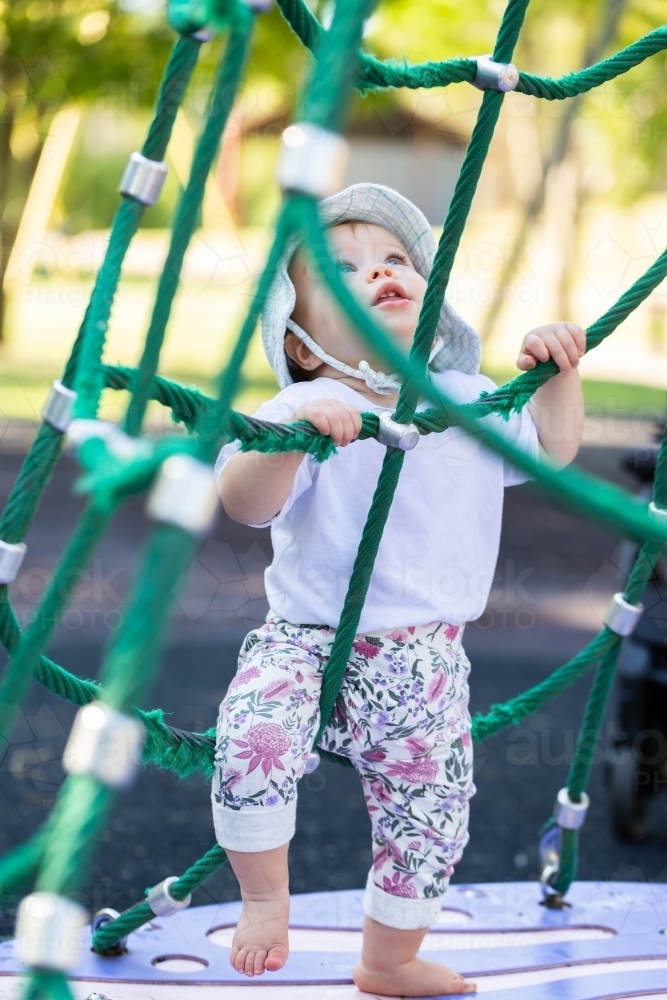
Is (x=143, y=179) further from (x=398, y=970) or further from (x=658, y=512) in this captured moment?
(x=398, y=970)

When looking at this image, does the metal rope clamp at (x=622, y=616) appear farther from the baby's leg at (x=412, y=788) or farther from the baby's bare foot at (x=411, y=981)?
the baby's bare foot at (x=411, y=981)

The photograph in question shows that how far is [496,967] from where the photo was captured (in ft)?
4.96

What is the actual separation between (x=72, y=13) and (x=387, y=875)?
684cm

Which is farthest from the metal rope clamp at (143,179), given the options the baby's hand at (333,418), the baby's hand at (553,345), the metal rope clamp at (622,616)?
the metal rope clamp at (622,616)

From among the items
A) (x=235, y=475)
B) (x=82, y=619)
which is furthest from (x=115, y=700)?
(x=82, y=619)

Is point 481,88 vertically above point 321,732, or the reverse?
point 481,88

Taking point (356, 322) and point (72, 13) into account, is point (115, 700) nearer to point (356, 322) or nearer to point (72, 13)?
point (356, 322)

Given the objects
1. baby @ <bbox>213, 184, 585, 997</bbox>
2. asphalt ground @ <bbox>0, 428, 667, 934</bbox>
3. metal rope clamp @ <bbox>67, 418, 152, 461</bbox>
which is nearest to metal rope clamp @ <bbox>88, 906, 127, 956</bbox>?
baby @ <bbox>213, 184, 585, 997</bbox>

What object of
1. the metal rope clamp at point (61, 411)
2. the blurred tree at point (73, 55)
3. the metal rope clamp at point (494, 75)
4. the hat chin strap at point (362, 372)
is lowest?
the metal rope clamp at point (61, 411)

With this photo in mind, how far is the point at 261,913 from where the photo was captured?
124cm

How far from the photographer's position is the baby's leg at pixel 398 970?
140 cm

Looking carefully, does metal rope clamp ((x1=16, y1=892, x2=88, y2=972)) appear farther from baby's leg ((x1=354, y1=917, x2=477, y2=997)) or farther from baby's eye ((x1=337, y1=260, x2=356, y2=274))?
baby's eye ((x1=337, y1=260, x2=356, y2=274))

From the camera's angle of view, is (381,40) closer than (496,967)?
No

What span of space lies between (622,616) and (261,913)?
0.63 metres
